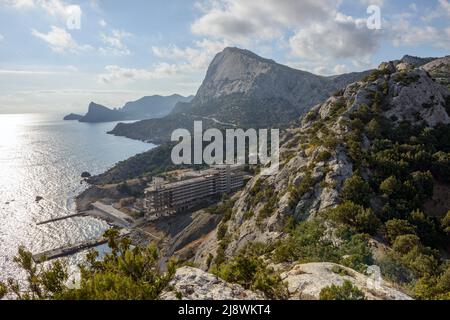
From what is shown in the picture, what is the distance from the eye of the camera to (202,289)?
11781 mm

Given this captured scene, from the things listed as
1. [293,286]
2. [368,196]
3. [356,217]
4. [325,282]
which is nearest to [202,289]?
[293,286]

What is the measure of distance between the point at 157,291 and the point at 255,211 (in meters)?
32.6

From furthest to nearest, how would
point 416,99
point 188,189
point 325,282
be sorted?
1. point 188,189
2. point 416,99
3. point 325,282

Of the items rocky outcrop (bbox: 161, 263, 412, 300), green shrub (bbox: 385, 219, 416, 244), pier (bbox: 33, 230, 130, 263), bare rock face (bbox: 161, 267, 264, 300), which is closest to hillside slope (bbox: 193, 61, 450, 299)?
green shrub (bbox: 385, 219, 416, 244)

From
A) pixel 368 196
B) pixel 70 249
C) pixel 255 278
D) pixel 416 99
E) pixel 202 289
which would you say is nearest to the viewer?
pixel 202 289

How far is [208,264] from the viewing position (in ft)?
137

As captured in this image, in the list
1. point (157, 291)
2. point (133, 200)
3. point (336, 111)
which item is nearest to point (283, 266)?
point (157, 291)

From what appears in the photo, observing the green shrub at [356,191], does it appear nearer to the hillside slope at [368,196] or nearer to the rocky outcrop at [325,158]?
the hillside slope at [368,196]

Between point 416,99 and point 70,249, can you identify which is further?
point 70,249

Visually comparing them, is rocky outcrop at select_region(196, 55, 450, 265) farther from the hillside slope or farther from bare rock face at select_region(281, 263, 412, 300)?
bare rock face at select_region(281, 263, 412, 300)

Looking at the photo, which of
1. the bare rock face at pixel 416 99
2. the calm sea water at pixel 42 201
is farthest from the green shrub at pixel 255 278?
the calm sea water at pixel 42 201

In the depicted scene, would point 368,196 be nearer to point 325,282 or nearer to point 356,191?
point 356,191

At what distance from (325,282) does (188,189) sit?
282 ft

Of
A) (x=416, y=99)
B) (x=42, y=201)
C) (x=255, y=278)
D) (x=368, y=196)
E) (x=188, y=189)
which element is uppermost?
(x=416, y=99)
